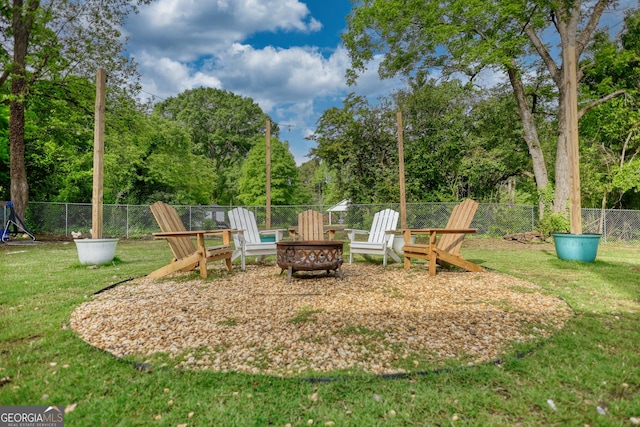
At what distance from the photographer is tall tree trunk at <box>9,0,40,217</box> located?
931 cm

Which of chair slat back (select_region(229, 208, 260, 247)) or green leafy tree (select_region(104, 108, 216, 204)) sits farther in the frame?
green leafy tree (select_region(104, 108, 216, 204))

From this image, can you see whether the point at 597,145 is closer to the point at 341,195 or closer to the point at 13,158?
the point at 341,195

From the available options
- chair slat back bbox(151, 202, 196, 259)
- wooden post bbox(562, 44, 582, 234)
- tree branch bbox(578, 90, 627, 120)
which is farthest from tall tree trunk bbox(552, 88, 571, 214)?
chair slat back bbox(151, 202, 196, 259)

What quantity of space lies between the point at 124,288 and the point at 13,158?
922cm

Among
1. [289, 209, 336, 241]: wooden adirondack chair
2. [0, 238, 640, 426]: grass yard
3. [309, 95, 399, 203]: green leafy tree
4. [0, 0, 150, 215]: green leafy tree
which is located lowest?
[0, 238, 640, 426]: grass yard

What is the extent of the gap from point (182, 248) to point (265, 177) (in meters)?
19.7

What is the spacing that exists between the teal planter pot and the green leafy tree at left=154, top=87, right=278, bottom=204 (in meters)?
23.8

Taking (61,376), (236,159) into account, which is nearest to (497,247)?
(61,376)

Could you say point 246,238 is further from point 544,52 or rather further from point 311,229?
point 544,52

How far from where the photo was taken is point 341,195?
14.7 meters

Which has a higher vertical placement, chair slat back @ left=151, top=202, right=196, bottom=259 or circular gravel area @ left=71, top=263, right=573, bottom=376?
chair slat back @ left=151, top=202, right=196, bottom=259

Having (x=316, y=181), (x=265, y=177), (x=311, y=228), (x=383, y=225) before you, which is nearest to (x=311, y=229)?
(x=311, y=228)

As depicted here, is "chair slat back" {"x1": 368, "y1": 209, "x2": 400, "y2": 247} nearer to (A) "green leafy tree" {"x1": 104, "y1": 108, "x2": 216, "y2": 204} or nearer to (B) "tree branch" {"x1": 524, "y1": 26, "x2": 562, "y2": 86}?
(B) "tree branch" {"x1": 524, "y1": 26, "x2": 562, "y2": 86}

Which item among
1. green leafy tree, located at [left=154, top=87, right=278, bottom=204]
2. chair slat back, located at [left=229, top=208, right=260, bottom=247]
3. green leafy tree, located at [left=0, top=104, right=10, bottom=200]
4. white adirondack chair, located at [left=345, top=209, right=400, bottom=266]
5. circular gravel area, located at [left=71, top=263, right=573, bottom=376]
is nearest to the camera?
circular gravel area, located at [left=71, top=263, right=573, bottom=376]
